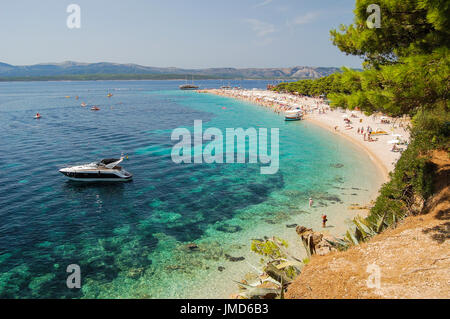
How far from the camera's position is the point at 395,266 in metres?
9.46

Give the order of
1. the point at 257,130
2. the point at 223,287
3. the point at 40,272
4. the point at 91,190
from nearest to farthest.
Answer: the point at 223,287 → the point at 40,272 → the point at 91,190 → the point at 257,130

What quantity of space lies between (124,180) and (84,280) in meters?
16.2

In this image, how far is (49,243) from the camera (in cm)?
1962

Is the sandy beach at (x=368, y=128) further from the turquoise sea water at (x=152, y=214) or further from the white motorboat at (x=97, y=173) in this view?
the white motorboat at (x=97, y=173)

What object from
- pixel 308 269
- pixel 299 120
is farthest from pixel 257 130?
pixel 308 269

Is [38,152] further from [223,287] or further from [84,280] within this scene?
[223,287]
